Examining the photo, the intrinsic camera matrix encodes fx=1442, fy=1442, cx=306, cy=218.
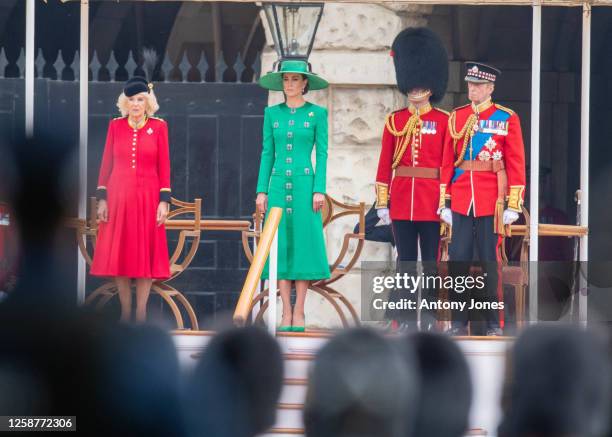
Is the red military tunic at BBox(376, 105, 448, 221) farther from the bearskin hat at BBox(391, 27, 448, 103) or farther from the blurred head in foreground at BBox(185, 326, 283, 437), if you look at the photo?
the blurred head in foreground at BBox(185, 326, 283, 437)

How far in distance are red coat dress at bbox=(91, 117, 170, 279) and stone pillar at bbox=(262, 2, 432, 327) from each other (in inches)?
66.2

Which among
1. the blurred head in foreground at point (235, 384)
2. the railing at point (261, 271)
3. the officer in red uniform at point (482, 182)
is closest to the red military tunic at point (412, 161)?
the officer in red uniform at point (482, 182)

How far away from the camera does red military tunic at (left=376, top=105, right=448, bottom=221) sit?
7562 millimetres

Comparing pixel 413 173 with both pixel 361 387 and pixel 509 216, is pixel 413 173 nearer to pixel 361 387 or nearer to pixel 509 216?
pixel 509 216

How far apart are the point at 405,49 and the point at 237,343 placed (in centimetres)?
508

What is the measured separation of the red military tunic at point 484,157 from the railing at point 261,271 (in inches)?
56.7

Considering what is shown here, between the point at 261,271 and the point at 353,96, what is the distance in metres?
3.28

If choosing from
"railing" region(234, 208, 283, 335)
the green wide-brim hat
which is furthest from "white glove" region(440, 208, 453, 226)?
"railing" region(234, 208, 283, 335)

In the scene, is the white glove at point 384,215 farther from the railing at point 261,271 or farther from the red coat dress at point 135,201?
the railing at point 261,271

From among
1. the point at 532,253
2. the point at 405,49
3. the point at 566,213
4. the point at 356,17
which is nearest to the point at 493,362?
the point at 532,253

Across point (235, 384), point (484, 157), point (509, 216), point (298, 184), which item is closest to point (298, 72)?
point (298, 184)

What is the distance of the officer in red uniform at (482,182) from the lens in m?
7.31

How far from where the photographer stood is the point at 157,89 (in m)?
9.26

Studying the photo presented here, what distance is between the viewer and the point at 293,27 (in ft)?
24.4
